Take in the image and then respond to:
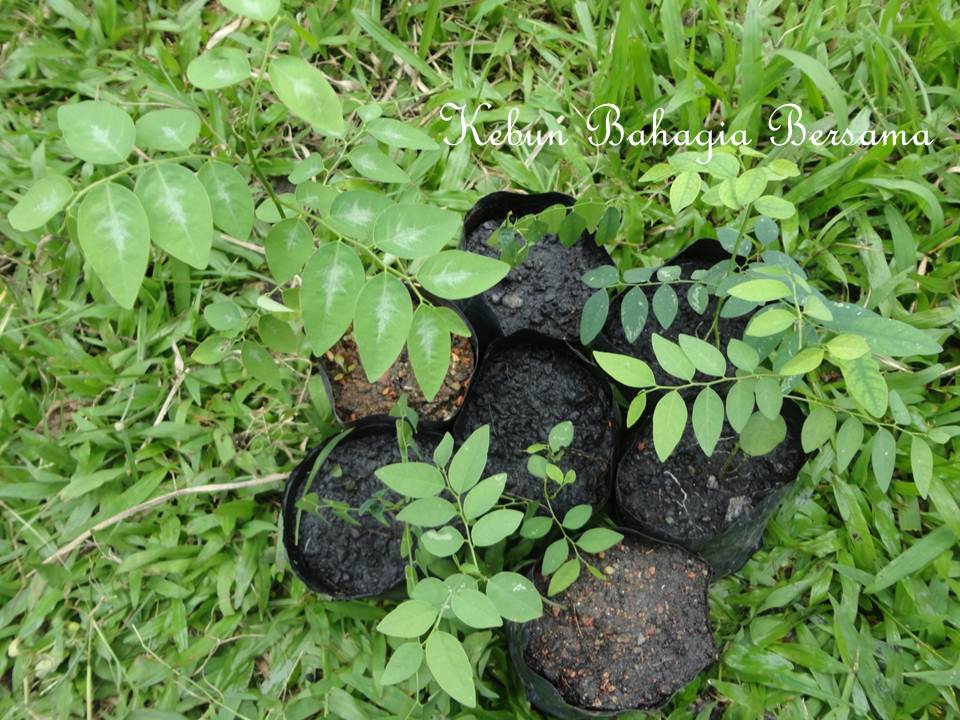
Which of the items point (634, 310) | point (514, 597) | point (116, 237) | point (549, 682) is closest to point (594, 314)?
point (634, 310)

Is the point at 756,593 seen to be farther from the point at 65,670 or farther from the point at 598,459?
the point at 65,670

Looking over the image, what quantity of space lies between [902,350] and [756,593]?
67 centimetres

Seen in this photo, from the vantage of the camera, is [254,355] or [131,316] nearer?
[254,355]

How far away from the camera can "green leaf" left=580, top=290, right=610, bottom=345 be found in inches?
47.4

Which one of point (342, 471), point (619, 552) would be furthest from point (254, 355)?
point (619, 552)

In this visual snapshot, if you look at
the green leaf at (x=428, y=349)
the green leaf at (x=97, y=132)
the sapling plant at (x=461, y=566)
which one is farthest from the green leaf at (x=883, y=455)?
the green leaf at (x=97, y=132)

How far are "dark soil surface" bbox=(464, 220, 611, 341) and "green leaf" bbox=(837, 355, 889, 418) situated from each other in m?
0.59

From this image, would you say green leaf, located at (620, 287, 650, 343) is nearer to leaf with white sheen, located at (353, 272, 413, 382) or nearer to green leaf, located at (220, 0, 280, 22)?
leaf with white sheen, located at (353, 272, 413, 382)

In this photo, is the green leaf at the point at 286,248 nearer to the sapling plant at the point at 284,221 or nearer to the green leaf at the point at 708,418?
the sapling plant at the point at 284,221

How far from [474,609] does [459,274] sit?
0.39 metres

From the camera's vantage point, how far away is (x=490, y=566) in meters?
1.32

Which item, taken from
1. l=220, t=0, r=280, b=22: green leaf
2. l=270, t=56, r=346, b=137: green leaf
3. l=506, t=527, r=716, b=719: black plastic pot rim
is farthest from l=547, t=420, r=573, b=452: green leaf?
l=220, t=0, r=280, b=22: green leaf

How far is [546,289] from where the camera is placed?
4.69 ft

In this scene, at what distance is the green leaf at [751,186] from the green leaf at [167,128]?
0.67 m
